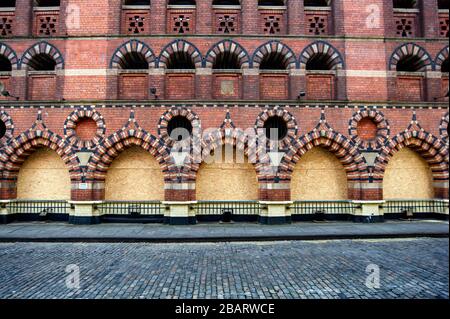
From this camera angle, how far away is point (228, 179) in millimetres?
12594

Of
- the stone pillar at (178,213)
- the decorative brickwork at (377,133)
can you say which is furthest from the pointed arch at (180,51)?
the decorative brickwork at (377,133)

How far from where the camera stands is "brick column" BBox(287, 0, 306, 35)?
12594 millimetres

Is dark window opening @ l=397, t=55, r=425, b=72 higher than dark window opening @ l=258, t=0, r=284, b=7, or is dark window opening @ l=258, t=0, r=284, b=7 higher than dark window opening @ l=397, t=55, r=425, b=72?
dark window opening @ l=258, t=0, r=284, b=7

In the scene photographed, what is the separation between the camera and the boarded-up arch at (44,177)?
12.7 m

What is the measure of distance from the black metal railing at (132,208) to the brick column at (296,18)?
1226 centimetres

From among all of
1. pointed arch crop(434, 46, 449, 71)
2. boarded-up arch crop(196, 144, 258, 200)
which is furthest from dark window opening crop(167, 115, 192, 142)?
pointed arch crop(434, 46, 449, 71)

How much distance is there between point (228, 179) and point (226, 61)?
22.9ft

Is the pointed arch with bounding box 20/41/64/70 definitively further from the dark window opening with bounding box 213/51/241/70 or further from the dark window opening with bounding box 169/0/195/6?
the dark window opening with bounding box 213/51/241/70

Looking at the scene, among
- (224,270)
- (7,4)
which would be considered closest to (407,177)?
(224,270)

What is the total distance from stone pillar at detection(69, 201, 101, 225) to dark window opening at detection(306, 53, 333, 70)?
14700 millimetres

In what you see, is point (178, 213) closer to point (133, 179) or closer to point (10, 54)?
point (133, 179)

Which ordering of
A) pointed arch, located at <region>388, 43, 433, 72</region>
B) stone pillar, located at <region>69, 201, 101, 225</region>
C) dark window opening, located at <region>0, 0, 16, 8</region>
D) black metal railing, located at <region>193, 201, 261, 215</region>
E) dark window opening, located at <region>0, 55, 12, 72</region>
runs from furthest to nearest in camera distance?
dark window opening, located at <region>0, 0, 16, 8</region>
dark window opening, located at <region>0, 55, 12, 72</region>
pointed arch, located at <region>388, 43, 433, 72</region>
black metal railing, located at <region>193, 201, 261, 215</region>
stone pillar, located at <region>69, 201, 101, 225</region>

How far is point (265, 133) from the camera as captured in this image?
12.3 metres

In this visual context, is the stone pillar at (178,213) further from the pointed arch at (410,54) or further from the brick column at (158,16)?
the pointed arch at (410,54)
